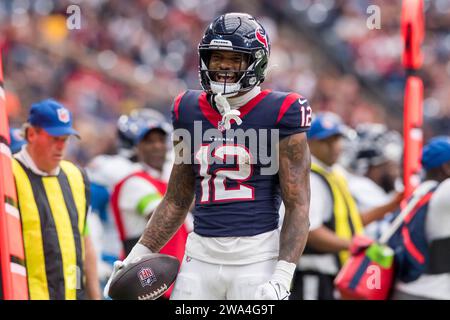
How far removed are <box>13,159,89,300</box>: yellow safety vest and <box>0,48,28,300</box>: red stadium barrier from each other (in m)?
0.45

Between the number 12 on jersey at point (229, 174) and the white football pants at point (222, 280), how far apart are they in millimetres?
272

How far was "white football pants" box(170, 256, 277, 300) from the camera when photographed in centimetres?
422

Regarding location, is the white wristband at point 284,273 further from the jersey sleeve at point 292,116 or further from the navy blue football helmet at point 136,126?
the navy blue football helmet at point 136,126

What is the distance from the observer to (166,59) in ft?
53.9

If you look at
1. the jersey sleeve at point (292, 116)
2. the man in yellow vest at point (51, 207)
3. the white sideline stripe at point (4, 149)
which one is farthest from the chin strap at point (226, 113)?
the man in yellow vest at point (51, 207)

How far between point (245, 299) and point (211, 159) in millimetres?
580

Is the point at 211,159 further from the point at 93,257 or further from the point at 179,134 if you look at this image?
the point at 93,257

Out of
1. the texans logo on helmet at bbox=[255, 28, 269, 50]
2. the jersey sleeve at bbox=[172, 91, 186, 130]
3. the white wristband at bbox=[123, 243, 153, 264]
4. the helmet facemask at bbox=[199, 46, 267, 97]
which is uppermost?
Answer: the texans logo on helmet at bbox=[255, 28, 269, 50]

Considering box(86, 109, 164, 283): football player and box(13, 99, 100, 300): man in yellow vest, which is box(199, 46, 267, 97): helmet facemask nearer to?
box(13, 99, 100, 300): man in yellow vest

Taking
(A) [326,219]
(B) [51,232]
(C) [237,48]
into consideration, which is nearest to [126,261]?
(C) [237,48]

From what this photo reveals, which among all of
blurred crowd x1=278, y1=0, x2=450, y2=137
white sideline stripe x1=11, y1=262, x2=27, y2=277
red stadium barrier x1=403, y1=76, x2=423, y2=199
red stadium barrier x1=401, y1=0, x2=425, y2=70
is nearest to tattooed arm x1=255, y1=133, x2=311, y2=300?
white sideline stripe x1=11, y1=262, x2=27, y2=277

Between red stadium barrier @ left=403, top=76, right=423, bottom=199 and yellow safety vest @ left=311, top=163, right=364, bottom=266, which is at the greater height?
red stadium barrier @ left=403, top=76, right=423, bottom=199

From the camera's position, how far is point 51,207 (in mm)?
5398
